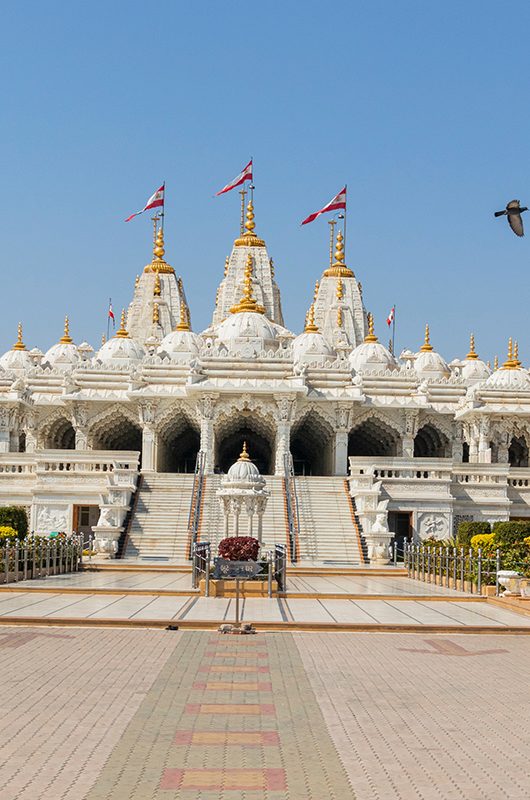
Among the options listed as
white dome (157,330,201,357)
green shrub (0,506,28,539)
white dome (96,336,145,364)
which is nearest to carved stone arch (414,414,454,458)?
white dome (157,330,201,357)

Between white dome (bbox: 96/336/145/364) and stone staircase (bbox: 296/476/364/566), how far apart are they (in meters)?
16.3

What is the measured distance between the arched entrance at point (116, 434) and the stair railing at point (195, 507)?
23.9 feet

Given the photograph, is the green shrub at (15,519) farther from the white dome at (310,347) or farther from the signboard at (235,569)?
the white dome at (310,347)

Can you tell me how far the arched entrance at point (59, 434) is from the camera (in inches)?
1885

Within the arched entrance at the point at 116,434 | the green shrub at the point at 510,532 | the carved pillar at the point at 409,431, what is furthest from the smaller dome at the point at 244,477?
the arched entrance at the point at 116,434

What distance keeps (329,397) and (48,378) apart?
14618 mm

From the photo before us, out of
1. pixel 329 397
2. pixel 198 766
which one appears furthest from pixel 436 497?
pixel 198 766

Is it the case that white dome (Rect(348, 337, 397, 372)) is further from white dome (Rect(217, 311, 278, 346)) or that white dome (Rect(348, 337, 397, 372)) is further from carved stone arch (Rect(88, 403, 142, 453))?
carved stone arch (Rect(88, 403, 142, 453))

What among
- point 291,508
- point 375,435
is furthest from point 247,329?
point 291,508

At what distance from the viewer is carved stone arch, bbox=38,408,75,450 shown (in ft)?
A: 155

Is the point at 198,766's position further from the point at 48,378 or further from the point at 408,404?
the point at 48,378

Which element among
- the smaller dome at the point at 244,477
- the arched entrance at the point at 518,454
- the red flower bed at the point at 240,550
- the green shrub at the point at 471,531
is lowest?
the red flower bed at the point at 240,550

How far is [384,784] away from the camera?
757 cm

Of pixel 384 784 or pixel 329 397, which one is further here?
pixel 329 397
